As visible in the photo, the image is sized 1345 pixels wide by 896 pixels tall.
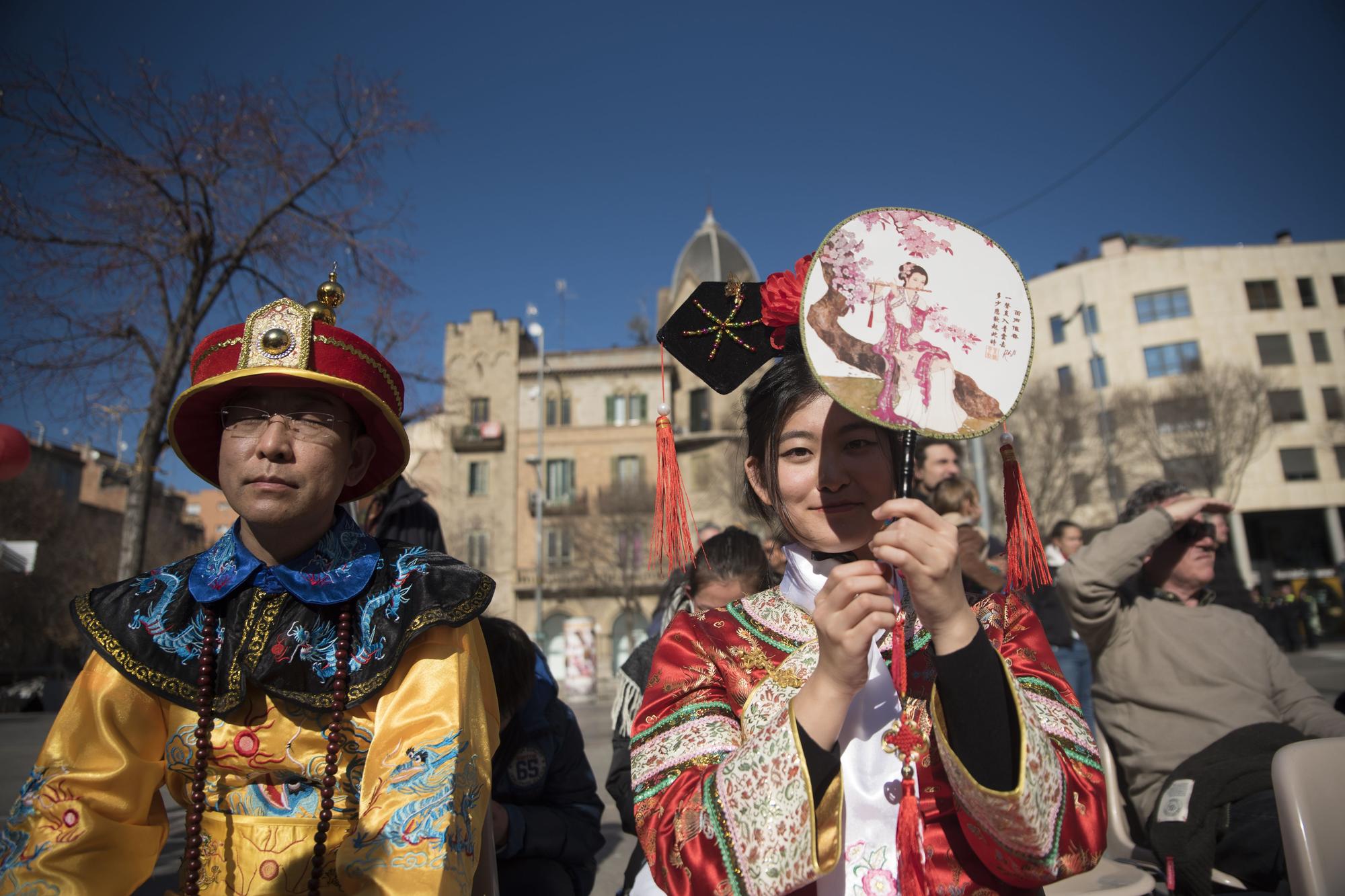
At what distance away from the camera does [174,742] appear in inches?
76.8

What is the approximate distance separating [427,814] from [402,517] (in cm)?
276

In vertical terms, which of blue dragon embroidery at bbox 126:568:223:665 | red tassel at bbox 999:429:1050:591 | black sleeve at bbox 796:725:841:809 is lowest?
black sleeve at bbox 796:725:841:809

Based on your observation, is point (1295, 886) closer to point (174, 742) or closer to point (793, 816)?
point (793, 816)

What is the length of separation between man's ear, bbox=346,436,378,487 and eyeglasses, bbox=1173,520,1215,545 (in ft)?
11.5

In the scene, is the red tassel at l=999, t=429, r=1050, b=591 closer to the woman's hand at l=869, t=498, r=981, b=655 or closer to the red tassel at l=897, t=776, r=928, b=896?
the woman's hand at l=869, t=498, r=981, b=655

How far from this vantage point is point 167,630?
6.37 feet

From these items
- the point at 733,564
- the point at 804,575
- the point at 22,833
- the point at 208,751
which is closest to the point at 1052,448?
the point at 733,564

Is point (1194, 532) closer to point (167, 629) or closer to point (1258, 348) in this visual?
point (167, 629)

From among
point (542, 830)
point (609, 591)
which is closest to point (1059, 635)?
point (542, 830)

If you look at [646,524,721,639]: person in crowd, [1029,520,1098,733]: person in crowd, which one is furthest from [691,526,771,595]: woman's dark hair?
[1029,520,1098,733]: person in crowd

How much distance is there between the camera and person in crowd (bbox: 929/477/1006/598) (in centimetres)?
382

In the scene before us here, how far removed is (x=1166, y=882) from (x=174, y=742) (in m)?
3.23

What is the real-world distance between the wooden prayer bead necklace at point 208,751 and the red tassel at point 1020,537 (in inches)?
60.1

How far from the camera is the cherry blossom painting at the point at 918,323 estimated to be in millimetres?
1588
